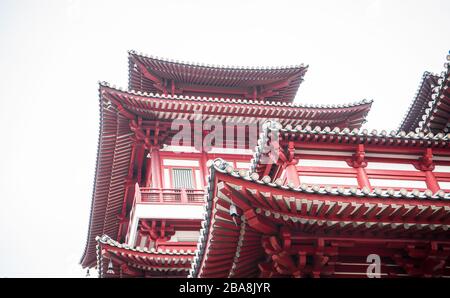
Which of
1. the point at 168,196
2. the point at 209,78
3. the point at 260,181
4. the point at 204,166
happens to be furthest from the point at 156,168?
the point at 260,181

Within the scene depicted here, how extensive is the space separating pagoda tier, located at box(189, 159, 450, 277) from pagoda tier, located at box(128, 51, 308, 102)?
14788mm

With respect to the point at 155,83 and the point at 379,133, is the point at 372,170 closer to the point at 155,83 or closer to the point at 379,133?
the point at 379,133

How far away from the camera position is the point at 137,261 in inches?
704

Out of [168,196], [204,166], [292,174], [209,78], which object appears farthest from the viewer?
[209,78]

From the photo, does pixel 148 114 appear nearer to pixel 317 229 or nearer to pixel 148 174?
pixel 148 174

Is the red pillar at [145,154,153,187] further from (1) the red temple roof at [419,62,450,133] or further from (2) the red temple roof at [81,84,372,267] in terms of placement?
(1) the red temple roof at [419,62,450,133]

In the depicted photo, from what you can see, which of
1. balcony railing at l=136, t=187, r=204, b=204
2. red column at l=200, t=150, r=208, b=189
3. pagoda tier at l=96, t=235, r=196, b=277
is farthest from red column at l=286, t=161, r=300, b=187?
red column at l=200, t=150, r=208, b=189

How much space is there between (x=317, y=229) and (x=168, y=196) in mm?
11030

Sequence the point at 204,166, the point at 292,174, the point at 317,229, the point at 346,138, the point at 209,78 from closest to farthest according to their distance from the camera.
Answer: the point at 317,229, the point at 292,174, the point at 346,138, the point at 204,166, the point at 209,78

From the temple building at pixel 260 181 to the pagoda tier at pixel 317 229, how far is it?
0.09 ft

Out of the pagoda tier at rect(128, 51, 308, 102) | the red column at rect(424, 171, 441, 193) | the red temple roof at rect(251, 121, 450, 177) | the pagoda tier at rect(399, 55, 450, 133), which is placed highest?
the pagoda tier at rect(128, 51, 308, 102)

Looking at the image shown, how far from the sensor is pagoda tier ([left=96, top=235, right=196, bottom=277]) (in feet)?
57.3

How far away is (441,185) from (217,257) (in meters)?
7.69

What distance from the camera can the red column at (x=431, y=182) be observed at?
51.2 ft
